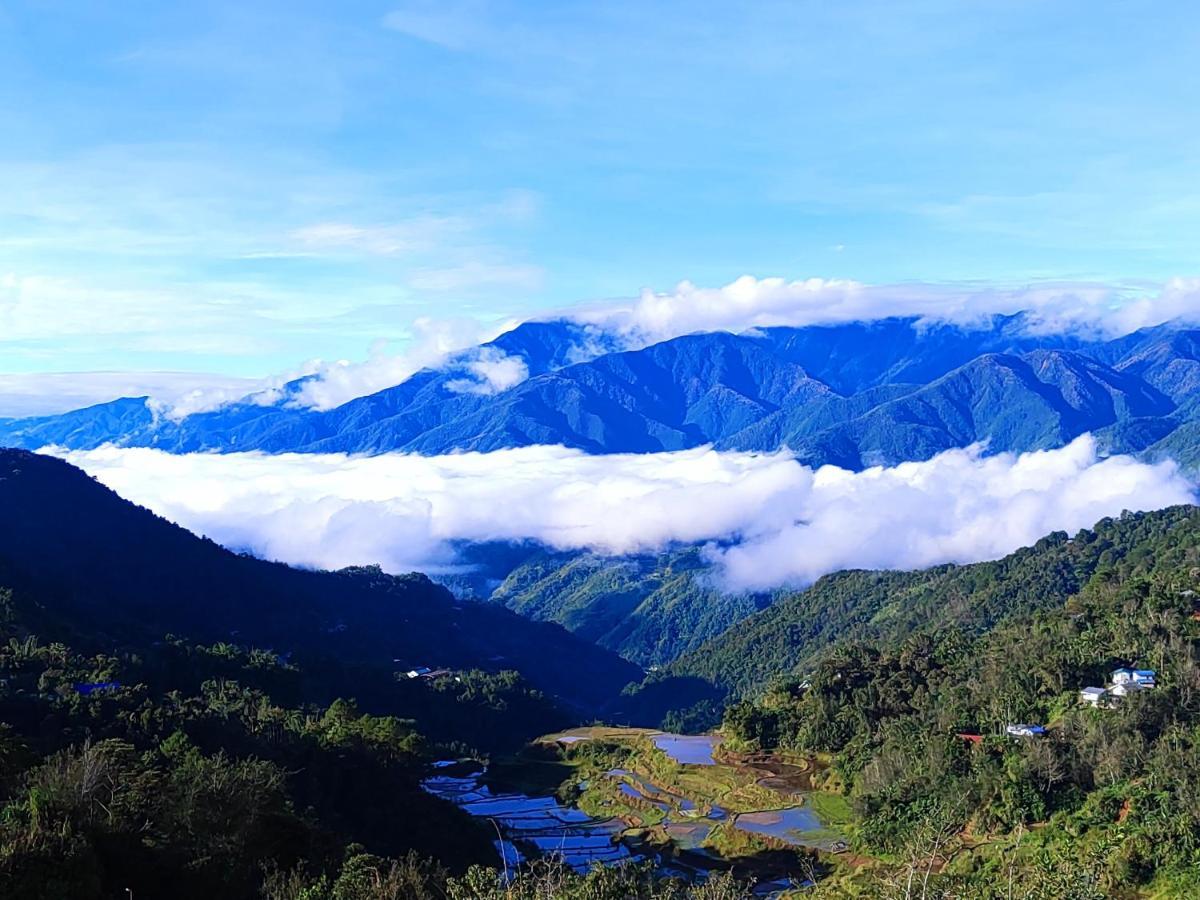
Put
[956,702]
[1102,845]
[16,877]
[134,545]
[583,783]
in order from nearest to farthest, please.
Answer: [16,877], [1102,845], [956,702], [583,783], [134,545]

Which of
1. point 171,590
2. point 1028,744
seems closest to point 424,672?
point 171,590

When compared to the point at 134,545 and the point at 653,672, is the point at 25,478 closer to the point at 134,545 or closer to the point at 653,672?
the point at 134,545

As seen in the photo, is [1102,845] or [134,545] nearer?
[1102,845]

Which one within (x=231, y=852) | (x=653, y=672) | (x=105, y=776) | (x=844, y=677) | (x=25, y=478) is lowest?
(x=653, y=672)

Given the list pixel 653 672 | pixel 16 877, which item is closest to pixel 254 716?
pixel 16 877

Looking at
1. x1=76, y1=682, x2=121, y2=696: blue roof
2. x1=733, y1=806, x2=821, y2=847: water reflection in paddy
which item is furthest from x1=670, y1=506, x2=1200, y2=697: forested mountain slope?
x1=76, y1=682, x2=121, y2=696: blue roof

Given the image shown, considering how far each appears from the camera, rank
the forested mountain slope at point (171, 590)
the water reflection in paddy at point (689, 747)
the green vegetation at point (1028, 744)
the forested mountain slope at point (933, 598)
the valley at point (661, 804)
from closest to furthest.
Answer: the green vegetation at point (1028, 744), the valley at point (661, 804), the water reflection in paddy at point (689, 747), the forested mountain slope at point (171, 590), the forested mountain slope at point (933, 598)

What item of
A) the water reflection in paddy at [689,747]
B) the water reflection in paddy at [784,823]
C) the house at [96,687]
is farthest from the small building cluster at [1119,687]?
the house at [96,687]

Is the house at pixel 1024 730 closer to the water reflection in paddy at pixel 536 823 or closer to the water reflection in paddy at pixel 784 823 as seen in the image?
the water reflection in paddy at pixel 784 823
